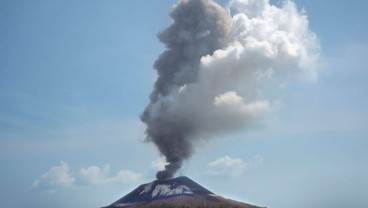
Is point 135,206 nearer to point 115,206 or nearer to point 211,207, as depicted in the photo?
point 115,206

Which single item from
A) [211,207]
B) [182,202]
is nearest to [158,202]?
[182,202]

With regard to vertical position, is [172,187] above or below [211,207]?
above

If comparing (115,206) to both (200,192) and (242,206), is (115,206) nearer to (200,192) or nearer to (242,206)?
(200,192)

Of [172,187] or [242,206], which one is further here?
[172,187]

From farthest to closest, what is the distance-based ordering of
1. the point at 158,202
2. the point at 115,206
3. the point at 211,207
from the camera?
the point at 115,206
the point at 158,202
the point at 211,207

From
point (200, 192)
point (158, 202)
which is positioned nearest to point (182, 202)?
point (158, 202)

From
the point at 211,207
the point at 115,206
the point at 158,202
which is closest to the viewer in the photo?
the point at 211,207
